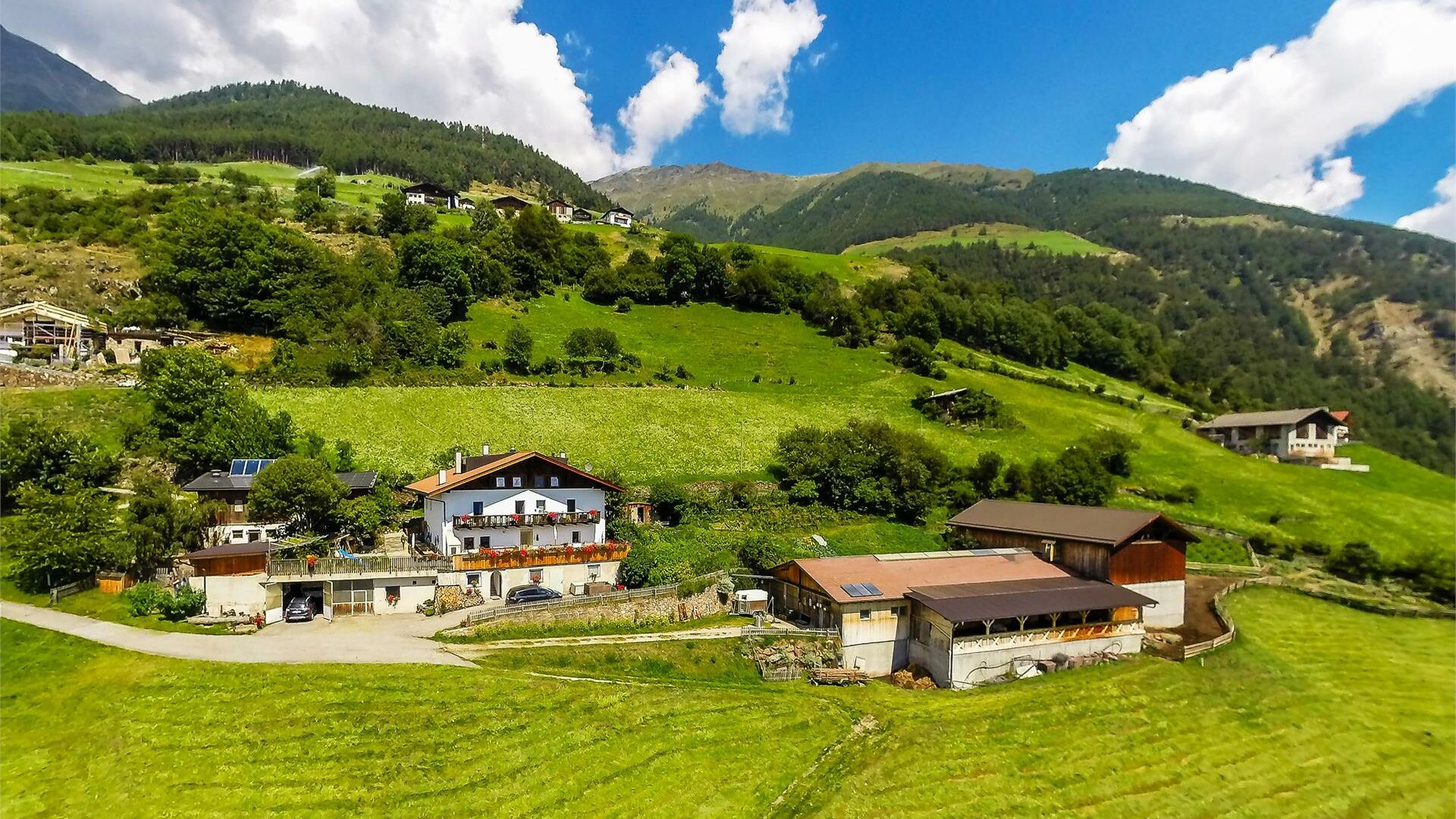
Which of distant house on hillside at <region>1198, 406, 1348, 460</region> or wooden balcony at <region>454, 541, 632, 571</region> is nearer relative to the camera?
wooden balcony at <region>454, 541, 632, 571</region>

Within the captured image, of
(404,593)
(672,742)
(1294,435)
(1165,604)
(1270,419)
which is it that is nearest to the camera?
(672,742)

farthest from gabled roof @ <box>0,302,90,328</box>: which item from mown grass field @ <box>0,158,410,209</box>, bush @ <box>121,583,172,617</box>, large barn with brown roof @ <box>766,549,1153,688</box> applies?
large barn with brown roof @ <box>766,549,1153,688</box>

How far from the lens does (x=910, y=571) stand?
117ft

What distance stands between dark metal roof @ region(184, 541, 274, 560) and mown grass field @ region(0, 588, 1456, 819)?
550cm

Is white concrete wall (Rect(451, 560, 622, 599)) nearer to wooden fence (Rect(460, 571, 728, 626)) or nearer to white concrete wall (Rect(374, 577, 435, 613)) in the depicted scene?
white concrete wall (Rect(374, 577, 435, 613))

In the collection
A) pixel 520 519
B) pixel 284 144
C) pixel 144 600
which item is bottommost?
pixel 144 600

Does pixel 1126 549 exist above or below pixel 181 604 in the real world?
above

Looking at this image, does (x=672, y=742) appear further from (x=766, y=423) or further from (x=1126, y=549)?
(x=766, y=423)

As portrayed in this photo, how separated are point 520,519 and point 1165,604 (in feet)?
125

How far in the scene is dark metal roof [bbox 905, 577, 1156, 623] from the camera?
30.4 metres

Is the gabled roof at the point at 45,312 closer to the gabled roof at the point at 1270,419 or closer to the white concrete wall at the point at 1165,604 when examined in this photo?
the white concrete wall at the point at 1165,604

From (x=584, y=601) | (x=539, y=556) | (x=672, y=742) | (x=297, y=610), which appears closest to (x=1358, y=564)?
(x=672, y=742)

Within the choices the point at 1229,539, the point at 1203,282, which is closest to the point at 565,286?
the point at 1229,539

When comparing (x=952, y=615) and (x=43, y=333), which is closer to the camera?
(x=952, y=615)
